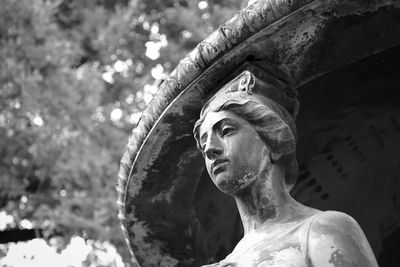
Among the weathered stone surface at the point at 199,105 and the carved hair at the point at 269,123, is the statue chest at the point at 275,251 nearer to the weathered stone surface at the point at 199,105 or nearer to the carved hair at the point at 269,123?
the carved hair at the point at 269,123

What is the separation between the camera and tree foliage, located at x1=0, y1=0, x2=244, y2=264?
37.2ft

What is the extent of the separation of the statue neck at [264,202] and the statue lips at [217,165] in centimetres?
13

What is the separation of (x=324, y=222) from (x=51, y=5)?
7.91 meters

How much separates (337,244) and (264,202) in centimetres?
52

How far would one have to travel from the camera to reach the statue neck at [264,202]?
5242 millimetres

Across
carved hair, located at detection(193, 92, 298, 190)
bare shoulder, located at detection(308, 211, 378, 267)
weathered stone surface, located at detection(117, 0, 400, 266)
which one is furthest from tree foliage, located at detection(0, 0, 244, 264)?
bare shoulder, located at detection(308, 211, 378, 267)

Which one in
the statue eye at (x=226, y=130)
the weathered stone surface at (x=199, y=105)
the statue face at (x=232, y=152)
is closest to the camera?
the statue face at (x=232, y=152)

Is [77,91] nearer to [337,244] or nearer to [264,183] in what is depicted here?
[264,183]

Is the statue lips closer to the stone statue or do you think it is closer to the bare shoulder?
the stone statue

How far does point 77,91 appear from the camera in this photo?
40.4 ft

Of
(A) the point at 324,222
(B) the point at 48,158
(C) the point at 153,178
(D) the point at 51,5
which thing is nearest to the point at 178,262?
(C) the point at 153,178

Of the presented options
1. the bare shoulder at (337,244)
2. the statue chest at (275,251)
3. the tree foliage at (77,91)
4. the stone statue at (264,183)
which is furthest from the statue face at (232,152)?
the tree foliage at (77,91)

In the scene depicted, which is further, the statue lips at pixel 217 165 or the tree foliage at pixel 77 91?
the tree foliage at pixel 77 91

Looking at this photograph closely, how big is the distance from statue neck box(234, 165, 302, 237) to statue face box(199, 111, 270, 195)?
1.5 inches
